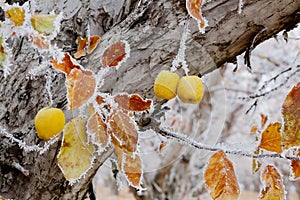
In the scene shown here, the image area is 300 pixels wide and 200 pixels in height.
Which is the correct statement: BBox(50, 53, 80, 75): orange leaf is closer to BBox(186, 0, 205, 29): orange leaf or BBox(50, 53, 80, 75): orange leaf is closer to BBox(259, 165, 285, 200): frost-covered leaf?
BBox(186, 0, 205, 29): orange leaf

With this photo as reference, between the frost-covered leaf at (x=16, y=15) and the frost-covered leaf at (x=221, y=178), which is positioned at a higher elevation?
the frost-covered leaf at (x=16, y=15)

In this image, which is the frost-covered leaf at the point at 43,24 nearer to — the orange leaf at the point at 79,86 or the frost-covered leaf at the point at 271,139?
the orange leaf at the point at 79,86

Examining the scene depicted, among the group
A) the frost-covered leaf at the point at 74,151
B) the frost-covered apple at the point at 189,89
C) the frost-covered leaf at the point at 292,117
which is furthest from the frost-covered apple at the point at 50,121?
the frost-covered leaf at the point at 292,117

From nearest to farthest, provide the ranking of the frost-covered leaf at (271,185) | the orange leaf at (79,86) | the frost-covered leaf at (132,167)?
the orange leaf at (79,86) < the frost-covered leaf at (132,167) < the frost-covered leaf at (271,185)

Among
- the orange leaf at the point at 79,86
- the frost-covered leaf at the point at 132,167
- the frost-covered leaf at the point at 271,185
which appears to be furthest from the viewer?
the frost-covered leaf at the point at 271,185

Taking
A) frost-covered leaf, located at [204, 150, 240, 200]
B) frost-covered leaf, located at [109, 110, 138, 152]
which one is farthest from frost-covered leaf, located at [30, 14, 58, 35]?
frost-covered leaf, located at [204, 150, 240, 200]

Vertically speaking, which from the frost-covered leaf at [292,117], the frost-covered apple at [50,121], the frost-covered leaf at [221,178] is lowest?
the frost-covered leaf at [221,178]
